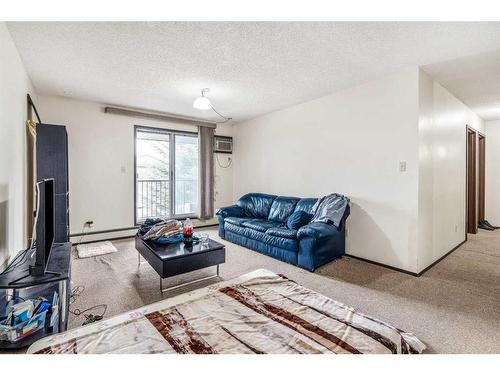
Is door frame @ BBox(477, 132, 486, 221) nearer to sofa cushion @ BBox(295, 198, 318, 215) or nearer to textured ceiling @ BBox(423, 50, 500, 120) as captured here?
textured ceiling @ BBox(423, 50, 500, 120)

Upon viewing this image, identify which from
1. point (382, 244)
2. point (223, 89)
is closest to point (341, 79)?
point (223, 89)

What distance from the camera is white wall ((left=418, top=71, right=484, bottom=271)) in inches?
122

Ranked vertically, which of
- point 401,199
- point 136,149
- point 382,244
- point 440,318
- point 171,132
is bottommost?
point 440,318

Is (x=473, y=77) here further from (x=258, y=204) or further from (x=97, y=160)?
(x=97, y=160)

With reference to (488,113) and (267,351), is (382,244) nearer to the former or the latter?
(267,351)

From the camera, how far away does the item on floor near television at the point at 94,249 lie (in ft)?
12.4

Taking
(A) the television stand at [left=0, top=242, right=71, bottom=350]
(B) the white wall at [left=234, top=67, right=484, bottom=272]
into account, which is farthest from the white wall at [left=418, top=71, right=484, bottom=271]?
(A) the television stand at [left=0, top=242, right=71, bottom=350]

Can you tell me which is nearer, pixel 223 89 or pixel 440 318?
pixel 440 318

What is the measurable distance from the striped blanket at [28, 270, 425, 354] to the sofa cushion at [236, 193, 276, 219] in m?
3.00

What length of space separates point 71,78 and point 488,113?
24.0 ft

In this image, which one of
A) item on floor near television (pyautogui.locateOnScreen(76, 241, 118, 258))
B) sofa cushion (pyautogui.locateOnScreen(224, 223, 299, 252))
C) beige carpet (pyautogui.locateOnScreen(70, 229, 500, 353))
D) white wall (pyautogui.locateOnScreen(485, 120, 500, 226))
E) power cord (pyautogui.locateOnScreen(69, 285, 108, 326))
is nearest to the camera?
beige carpet (pyautogui.locateOnScreen(70, 229, 500, 353))
